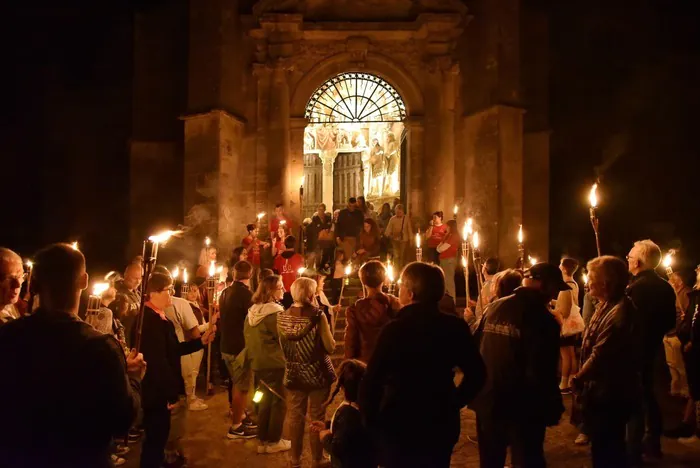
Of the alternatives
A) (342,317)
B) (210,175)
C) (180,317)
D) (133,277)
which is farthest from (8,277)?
(210,175)

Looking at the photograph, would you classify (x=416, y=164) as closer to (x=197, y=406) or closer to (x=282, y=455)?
(x=197, y=406)

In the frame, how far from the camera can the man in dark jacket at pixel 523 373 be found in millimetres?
3748

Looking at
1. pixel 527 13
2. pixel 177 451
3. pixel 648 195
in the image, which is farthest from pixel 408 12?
pixel 177 451

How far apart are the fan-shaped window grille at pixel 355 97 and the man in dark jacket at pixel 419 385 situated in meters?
12.3

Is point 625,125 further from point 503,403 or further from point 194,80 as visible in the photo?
point 503,403

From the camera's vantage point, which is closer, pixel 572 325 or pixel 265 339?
pixel 265 339

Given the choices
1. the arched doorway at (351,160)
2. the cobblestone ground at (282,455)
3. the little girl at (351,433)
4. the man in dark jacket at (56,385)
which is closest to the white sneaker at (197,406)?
the cobblestone ground at (282,455)

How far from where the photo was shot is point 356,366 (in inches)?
143

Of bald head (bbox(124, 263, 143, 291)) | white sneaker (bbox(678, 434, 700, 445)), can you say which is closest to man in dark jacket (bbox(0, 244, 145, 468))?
bald head (bbox(124, 263, 143, 291))

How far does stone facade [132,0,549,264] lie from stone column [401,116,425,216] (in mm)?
27

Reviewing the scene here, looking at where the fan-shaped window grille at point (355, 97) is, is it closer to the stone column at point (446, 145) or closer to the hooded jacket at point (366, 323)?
the stone column at point (446, 145)

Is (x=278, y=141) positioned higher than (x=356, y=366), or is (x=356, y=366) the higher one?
(x=278, y=141)

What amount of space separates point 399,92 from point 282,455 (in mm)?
11071

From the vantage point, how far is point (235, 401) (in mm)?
6434
